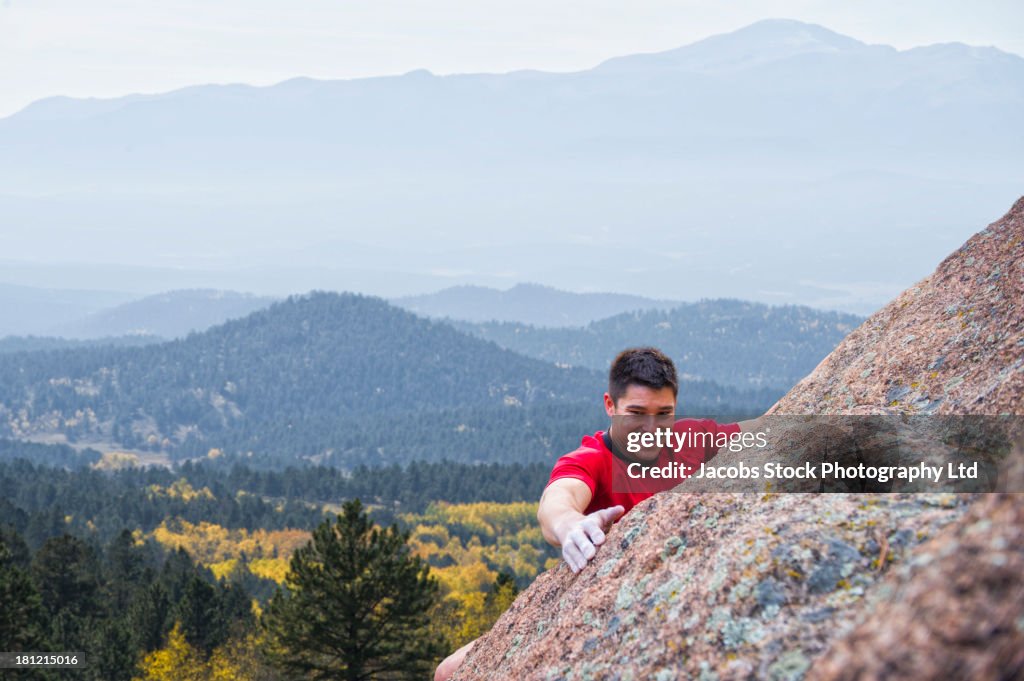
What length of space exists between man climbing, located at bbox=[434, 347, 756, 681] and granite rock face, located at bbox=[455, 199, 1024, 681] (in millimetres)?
249

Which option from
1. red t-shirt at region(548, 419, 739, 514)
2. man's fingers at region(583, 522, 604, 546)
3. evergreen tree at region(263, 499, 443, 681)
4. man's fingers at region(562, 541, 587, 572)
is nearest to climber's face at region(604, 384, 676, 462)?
red t-shirt at region(548, 419, 739, 514)

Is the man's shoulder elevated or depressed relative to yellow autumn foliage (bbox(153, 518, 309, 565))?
elevated

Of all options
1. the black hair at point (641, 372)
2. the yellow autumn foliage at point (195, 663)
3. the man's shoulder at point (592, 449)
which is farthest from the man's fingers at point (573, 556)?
the yellow autumn foliage at point (195, 663)

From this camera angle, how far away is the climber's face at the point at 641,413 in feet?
21.0

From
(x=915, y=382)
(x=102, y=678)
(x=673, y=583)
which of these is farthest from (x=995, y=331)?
(x=102, y=678)

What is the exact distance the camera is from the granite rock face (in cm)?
256

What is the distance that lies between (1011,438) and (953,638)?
3.05m

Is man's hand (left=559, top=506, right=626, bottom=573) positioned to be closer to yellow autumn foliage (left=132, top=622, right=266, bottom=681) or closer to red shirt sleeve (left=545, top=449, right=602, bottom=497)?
red shirt sleeve (left=545, top=449, right=602, bottom=497)

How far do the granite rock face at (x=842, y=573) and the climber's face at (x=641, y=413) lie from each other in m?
0.67

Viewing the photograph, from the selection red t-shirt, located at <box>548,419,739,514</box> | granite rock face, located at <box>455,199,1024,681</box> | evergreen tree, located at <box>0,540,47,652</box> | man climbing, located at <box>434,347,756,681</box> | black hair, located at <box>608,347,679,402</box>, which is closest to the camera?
granite rock face, located at <box>455,199,1024,681</box>

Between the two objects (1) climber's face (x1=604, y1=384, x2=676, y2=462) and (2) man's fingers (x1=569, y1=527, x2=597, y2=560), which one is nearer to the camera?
(2) man's fingers (x1=569, y1=527, x2=597, y2=560)

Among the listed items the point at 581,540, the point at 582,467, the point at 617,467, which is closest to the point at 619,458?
the point at 617,467

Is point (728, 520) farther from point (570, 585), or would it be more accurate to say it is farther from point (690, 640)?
point (570, 585)

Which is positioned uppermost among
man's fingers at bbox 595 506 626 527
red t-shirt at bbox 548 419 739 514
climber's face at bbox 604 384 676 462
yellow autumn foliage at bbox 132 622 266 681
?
climber's face at bbox 604 384 676 462
